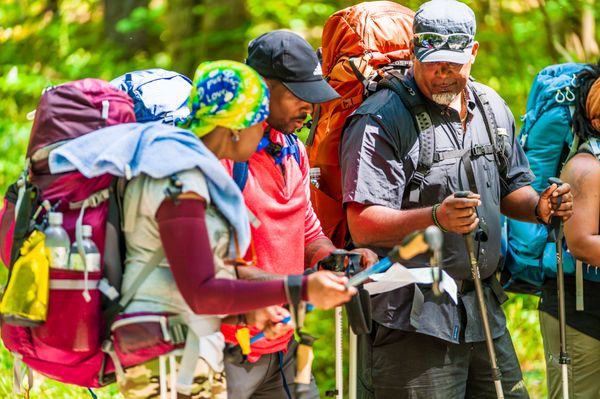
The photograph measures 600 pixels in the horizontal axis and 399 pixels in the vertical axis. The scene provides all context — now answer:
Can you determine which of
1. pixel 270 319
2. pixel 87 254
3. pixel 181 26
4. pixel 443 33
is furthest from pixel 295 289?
pixel 181 26

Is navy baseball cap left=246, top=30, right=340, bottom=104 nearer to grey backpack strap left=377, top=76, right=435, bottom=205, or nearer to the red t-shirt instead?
the red t-shirt

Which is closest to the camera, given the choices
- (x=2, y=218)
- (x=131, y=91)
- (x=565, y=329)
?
(x=2, y=218)

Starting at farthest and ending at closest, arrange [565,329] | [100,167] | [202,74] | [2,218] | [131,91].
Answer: [565,329], [131,91], [2,218], [202,74], [100,167]

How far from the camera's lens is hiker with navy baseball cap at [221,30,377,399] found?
3572 mm

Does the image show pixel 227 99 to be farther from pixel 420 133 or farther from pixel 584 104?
pixel 584 104

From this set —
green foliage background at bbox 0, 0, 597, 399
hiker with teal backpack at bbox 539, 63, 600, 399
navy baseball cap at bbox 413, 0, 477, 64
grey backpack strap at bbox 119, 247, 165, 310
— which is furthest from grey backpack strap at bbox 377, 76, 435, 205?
green foliage background at bbox 0, 0, 597, 399

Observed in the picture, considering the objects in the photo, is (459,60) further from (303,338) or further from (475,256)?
(303,338)

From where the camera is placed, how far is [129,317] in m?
2.99

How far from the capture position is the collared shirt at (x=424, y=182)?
4.00 meters

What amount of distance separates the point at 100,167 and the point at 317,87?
3.18 feet

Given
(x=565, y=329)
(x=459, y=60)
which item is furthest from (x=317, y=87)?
(x=565, y=329)

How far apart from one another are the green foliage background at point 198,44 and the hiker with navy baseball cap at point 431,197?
Answer: 2.76m

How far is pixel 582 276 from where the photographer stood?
188 inches

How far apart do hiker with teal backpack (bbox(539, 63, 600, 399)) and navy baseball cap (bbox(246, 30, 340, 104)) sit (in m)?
1.61
